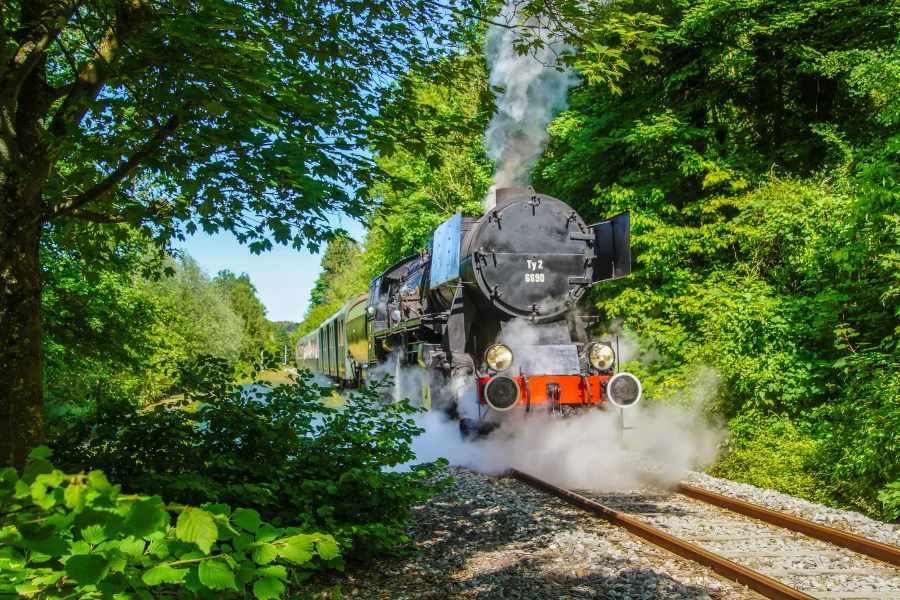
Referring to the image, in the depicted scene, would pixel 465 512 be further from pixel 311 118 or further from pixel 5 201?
pixel 5 201

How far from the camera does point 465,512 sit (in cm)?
650

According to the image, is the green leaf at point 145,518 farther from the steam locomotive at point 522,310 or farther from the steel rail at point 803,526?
the steam locomotive at point 522,310

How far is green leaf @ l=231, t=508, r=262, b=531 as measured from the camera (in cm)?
204

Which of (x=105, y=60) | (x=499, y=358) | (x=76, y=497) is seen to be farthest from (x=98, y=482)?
(x=499, y=358)

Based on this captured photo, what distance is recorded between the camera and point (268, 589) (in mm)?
2076

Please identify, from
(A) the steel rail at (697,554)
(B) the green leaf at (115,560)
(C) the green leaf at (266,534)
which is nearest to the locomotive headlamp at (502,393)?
(A) the steel rail at (697,554)

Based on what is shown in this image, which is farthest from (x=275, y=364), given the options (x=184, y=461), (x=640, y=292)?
(x=640, y=292)

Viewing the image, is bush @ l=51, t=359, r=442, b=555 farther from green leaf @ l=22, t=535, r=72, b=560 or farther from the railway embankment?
green leaf @ l=22, t=535, r=72, b=560

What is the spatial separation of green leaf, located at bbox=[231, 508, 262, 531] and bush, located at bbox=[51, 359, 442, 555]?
2.22 m

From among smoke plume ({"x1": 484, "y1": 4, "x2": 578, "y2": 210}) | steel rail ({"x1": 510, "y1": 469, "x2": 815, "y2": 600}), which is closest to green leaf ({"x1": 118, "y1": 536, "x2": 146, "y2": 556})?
steel rail ({"x1": 510, "y1": 469, "x2": 815, "y2": 600})

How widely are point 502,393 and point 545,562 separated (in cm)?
303

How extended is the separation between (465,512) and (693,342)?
19.4ft

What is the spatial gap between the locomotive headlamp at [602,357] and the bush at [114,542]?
653cm

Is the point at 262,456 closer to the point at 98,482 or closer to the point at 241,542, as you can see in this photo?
the point at 241,542
